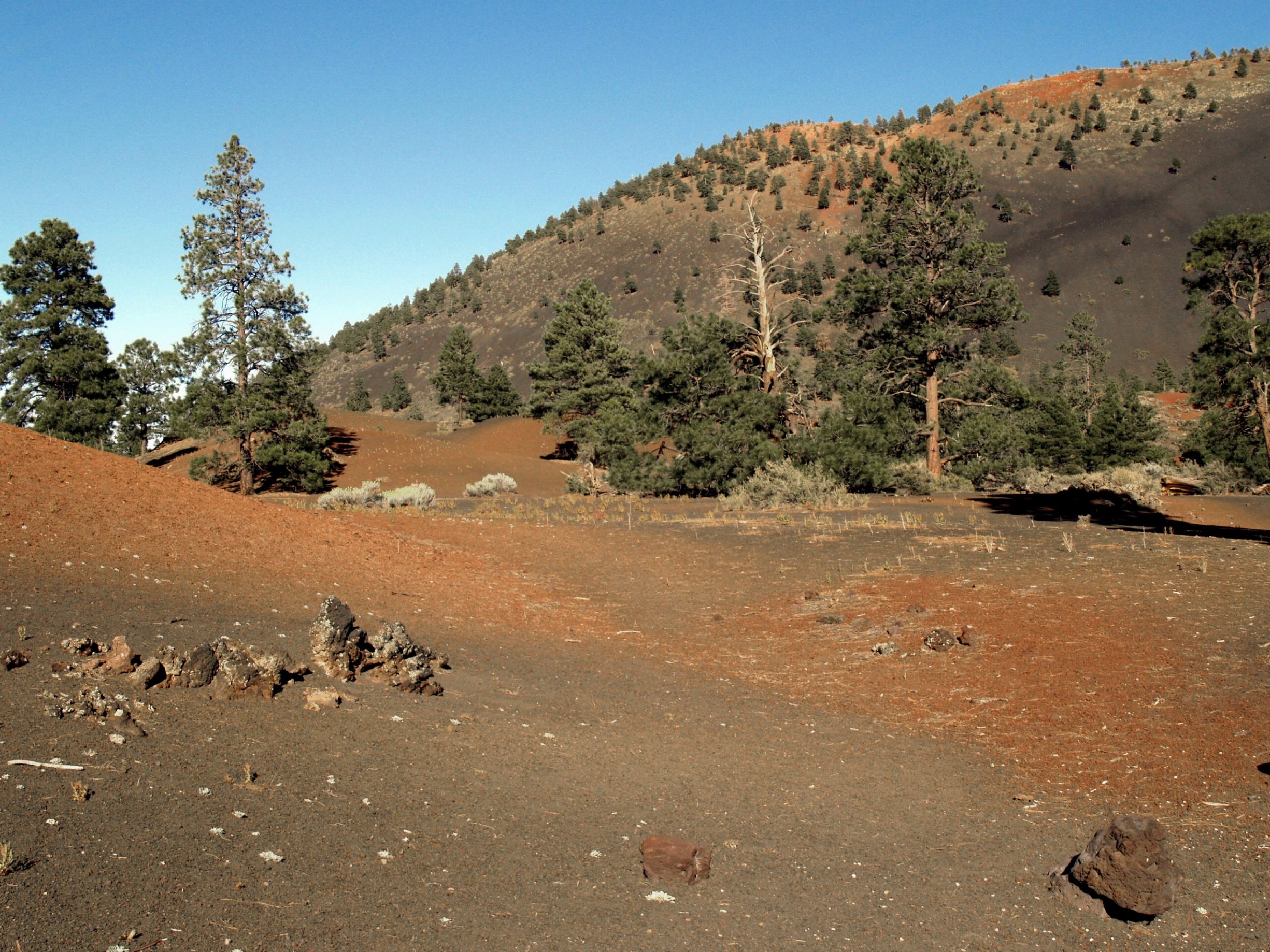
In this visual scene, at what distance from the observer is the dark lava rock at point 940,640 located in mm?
8617

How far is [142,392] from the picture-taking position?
3916 cm

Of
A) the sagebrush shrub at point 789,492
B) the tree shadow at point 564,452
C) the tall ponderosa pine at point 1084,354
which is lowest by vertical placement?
the sagebrush shrub at point 789,492

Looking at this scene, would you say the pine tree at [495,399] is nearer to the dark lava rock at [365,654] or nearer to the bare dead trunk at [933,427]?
the bare dead trunk at [933,427]

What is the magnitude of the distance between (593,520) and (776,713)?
1186 cm

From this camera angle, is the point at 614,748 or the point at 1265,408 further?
the point at 1265,408

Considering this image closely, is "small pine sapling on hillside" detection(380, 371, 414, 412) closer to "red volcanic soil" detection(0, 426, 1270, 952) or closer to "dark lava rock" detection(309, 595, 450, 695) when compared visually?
"red volcanic soil" detection(0, 426, 1270, 952)

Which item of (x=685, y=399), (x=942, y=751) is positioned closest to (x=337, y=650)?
(x=942, y=751)

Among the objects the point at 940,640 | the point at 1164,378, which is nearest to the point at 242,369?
the point at 940,640

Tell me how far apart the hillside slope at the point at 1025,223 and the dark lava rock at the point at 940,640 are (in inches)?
2402

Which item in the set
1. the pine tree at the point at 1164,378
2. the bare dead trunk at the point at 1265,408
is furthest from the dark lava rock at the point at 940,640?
the pine tree at the point at 1164,378

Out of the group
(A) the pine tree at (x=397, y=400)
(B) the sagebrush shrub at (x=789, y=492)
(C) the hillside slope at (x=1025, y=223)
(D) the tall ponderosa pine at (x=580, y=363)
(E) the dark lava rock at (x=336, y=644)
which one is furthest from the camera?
(C) the hillside slope at (x=1025, y=223)

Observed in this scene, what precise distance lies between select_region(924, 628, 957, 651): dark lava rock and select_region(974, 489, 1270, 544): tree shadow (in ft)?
24.9

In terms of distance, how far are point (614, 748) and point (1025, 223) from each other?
94.2m

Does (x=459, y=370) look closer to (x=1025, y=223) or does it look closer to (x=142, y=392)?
(x=142, y=392)
